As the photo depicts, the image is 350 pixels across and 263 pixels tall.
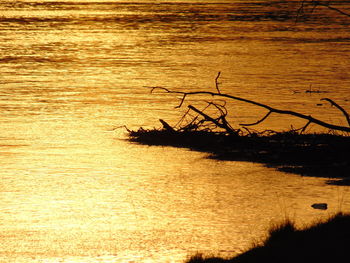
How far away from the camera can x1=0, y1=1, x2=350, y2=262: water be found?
928 cm

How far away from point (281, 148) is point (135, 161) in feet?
5.73

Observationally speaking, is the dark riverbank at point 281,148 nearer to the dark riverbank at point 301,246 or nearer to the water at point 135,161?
the water at point 135,161

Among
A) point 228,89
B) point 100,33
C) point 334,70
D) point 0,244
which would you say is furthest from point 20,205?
point 100,33

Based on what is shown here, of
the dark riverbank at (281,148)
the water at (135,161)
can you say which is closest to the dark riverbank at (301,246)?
the water at (135,161)

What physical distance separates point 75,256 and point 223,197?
2657mm

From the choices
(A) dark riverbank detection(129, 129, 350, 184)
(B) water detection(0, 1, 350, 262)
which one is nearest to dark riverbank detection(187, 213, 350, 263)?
(B) water detection(0, 1, 350, 262)

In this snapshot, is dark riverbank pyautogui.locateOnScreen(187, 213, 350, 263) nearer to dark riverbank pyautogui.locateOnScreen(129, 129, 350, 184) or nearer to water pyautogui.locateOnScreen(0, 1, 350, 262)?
water pyautogui.locateOnScreen(0, 1, 350, 262)

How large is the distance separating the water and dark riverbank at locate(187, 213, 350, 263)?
43 centimetres

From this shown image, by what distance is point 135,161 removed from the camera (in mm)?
13000

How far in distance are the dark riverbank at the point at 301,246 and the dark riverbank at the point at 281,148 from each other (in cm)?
287

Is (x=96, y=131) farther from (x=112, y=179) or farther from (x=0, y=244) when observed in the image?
(x=0, y=244)

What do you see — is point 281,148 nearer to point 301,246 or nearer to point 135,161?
point 135,161

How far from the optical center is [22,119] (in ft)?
54.0

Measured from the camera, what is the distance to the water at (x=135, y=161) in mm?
9281
